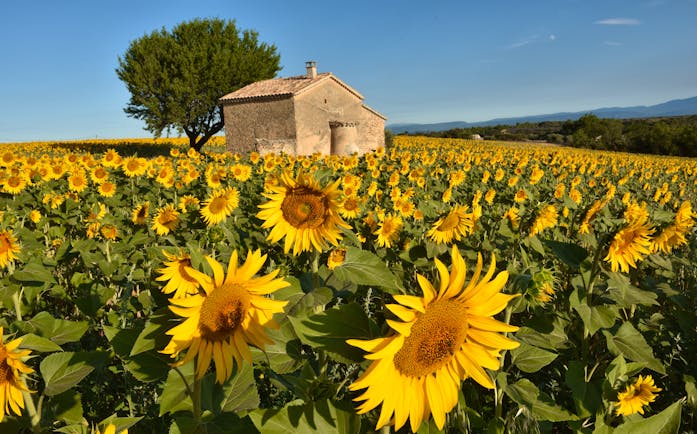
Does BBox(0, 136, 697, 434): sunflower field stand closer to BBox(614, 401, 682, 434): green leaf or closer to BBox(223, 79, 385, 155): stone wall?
BBox(614, 401, 682, 434): green leaf

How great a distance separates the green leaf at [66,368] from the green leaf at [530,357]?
192 cm

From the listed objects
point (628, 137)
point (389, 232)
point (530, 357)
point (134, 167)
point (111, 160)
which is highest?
point (628, 137)

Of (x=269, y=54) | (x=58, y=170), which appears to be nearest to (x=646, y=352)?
(x=58, y=170)

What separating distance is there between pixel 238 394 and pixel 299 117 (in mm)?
23856

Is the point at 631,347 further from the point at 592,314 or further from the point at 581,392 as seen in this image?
the point at 581,392

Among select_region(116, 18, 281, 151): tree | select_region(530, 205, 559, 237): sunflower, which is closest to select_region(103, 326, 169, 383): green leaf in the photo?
select_region(530, 205, 559, 237): sunflower

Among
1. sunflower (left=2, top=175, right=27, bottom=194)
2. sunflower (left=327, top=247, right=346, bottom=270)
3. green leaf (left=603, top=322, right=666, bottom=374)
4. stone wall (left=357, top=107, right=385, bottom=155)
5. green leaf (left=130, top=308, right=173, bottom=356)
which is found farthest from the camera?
stone wall (left=357, top=107, right=385, bottom=155)

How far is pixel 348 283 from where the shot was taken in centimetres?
204

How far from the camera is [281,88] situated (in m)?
25.6

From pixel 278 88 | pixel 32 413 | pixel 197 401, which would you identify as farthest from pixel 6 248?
pixel 278 88

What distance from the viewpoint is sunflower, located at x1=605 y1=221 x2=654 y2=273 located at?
2.63 metres

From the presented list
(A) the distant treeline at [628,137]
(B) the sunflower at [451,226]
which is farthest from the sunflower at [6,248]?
(A) the distant treeline at [628,137]

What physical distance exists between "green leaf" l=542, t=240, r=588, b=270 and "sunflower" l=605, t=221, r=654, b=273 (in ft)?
0.89

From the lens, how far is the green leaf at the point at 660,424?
1136 millimetres
